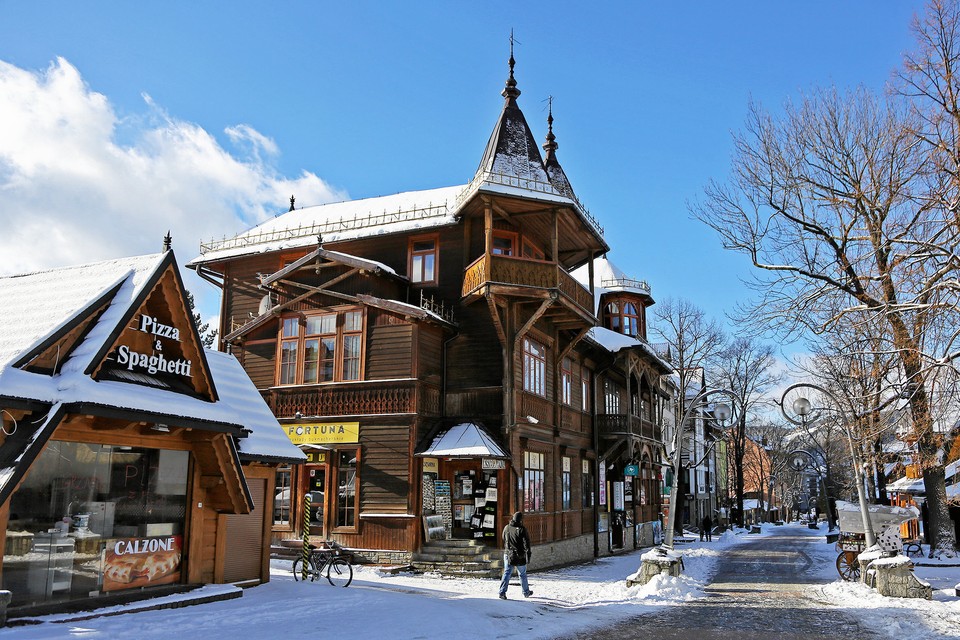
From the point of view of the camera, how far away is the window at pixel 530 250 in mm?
25891

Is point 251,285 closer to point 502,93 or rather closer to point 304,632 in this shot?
point 502,93

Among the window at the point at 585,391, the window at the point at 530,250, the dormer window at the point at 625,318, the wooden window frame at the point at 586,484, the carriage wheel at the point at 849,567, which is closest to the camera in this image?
the carriage wheel at the point at 849,567

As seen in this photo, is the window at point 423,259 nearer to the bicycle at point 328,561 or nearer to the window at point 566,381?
the window at point 566,381

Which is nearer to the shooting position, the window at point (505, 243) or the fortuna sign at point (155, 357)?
the fortuna sign at point (155, 357)

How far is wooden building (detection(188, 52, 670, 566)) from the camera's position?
75.4ft

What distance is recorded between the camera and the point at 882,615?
1444 cm

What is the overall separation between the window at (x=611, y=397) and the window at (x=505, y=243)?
37.7 feet

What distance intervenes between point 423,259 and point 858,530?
50.3ft

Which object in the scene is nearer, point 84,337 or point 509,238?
point 84,337

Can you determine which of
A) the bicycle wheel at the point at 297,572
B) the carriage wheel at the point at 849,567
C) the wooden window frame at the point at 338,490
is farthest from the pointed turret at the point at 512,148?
the carriage wheel at the point at 849,567

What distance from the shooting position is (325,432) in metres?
23.9

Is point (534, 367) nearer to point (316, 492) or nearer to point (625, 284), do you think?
point (316, 492)

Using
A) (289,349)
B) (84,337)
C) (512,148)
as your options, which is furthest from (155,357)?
(512,148)

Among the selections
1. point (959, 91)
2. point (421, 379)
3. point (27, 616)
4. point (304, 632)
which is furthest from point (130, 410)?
point (959, 91)
